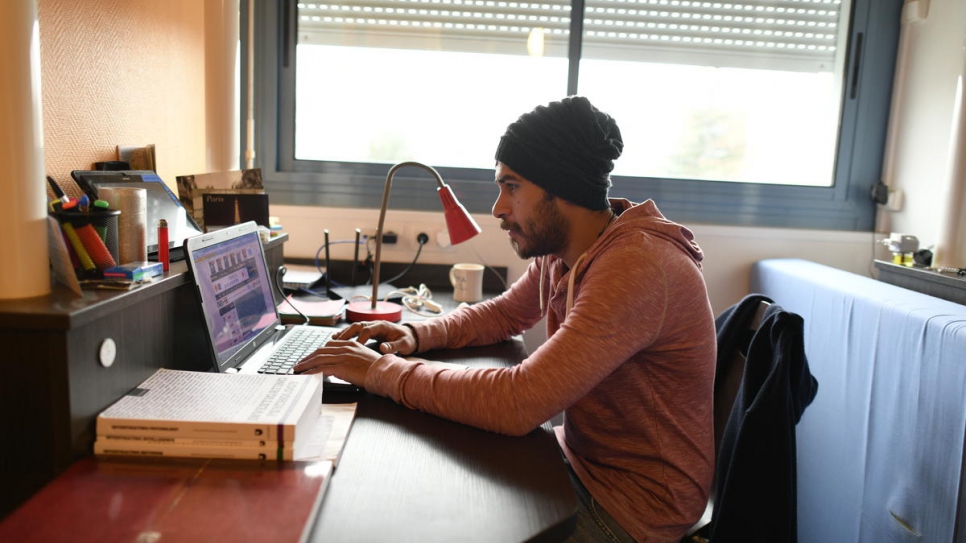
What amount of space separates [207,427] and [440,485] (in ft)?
1.01

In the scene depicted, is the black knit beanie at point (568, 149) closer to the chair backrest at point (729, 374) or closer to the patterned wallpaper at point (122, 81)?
the chair backrest at point (729, 374)

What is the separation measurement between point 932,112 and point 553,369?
2034mm

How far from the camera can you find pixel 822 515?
1.78 m

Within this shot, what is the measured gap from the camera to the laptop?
1.14 m

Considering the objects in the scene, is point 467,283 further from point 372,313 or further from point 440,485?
point 440,485

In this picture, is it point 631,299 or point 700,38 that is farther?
point 700,38

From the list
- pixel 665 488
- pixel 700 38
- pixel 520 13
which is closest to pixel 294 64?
pixel 520 13

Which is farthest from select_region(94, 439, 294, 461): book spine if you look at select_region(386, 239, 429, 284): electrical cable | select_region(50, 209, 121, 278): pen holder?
select_region(386, 239, 429, 284): electrical cable

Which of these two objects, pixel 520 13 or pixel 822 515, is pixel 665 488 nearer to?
pixel 822 515

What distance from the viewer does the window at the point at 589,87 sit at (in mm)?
2467

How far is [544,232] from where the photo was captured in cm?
134

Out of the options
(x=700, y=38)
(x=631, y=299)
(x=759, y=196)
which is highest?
(x=700, y=38)

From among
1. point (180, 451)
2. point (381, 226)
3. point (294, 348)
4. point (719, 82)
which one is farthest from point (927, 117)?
point (180, 451)

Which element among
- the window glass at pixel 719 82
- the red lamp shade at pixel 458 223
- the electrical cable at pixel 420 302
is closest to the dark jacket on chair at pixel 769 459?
the red lamp shade at pixel 458 223
